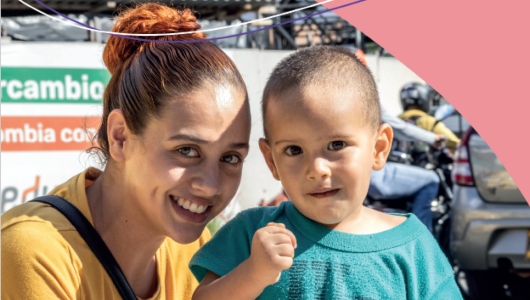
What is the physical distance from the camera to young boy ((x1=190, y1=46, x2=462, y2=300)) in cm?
208

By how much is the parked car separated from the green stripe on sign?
3.29 m

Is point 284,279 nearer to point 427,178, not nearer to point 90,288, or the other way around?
point 90,288

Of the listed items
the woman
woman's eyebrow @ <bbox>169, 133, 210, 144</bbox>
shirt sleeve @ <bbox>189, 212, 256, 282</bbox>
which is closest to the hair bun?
the woman

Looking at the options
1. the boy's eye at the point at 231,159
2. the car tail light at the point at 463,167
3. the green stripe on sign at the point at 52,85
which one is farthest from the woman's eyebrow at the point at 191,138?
the green stripe on sign at the point at 52,85

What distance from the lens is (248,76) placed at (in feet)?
28.2

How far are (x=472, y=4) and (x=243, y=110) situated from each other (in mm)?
716

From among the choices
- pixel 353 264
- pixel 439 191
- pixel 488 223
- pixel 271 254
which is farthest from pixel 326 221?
pixel 439 191

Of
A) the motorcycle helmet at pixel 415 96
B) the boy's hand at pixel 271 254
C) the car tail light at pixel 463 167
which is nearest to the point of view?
the boy's hand at pixel 271 254

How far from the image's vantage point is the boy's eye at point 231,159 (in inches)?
90.0

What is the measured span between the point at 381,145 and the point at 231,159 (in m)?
0.43

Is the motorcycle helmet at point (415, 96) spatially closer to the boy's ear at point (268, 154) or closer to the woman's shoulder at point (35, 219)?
the boy's ear at point (268, 154)

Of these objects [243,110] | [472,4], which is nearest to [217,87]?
[243,110]

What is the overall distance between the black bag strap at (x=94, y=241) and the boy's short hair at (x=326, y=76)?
0.56m

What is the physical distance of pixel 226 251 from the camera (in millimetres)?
2242
